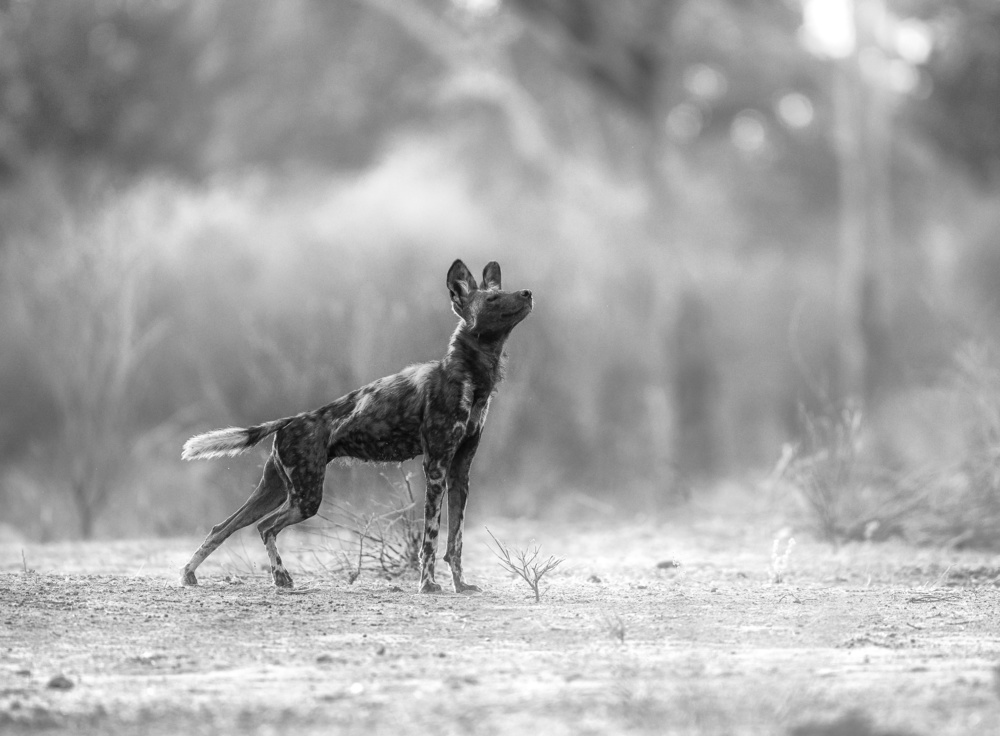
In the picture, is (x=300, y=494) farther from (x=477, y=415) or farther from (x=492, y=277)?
(x=492, y=277)

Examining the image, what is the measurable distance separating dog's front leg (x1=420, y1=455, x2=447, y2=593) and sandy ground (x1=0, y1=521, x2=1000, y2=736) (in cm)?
11

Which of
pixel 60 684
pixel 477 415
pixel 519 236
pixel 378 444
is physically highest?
pixel 519 236

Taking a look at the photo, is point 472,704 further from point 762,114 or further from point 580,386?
point 762,114

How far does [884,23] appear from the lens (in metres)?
20.0

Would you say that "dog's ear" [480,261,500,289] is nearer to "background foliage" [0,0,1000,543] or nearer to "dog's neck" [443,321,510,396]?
"dog's neck" [443,321,510,396]

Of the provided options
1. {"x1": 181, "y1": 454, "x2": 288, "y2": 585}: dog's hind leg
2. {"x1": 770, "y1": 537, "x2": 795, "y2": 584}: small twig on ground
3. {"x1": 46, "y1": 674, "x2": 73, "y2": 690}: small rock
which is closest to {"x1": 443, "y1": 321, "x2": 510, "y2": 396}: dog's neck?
{"x1": 181, "y1": 454, "x2": 288, "y2": 585}: dog's hind leg

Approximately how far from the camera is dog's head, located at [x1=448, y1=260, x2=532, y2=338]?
7617mm

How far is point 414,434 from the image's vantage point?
767 centimetres

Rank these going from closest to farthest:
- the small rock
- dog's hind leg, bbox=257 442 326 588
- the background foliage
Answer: the small rock
dog's hind leg, bbox=257 442 326 588
the background foliage

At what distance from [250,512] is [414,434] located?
0.97 meters

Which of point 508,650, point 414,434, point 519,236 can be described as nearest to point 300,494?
point 414,434

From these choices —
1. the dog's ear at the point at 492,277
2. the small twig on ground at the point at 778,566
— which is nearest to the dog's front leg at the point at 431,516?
the dog's ear at the point at 492,277

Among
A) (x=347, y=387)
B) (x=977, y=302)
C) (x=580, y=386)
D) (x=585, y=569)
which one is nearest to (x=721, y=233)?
(x=977, y=302)

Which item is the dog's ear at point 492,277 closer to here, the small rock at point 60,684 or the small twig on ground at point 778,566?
the small twig on ground at point 778,566
